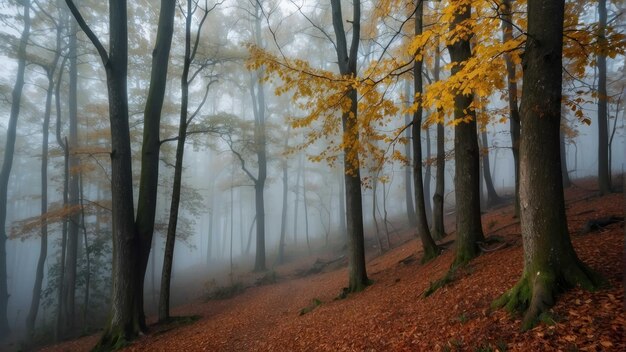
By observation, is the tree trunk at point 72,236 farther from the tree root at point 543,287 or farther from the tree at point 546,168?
the tree root at point 543,287

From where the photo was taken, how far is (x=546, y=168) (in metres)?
3.76

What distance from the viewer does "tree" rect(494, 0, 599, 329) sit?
3729 millimetres

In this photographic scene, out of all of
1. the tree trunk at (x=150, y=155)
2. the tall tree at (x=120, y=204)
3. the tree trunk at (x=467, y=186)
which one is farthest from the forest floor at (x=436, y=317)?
the tree trunk at (x=150, y=155)

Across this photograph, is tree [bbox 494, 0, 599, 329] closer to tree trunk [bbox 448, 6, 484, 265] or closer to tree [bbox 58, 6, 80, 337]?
tree trunk [bbox 448, 6, 484, 265]

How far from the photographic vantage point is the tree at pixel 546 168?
3.73 meters

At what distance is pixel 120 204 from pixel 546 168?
9.26 m

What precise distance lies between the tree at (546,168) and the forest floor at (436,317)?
0.29 m

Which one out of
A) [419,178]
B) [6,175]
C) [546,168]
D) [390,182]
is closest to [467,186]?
[419,178]

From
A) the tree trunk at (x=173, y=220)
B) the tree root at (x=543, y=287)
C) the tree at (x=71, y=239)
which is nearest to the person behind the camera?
the tree root at (x=543, y=287)

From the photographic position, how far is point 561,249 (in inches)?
147

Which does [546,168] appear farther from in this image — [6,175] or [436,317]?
[6,175]

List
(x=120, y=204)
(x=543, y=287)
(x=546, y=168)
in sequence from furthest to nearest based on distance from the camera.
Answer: (x=120, y=204)
(x=546, y=168)
(x=543, y=287)

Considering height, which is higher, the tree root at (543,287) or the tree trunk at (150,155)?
the tree trunk at (150,155)

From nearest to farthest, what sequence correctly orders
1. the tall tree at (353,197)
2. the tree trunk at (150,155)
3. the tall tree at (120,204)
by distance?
the tall tree at (120,204) < the tree trunk at (150,155) < the tall tree at (353,197)
